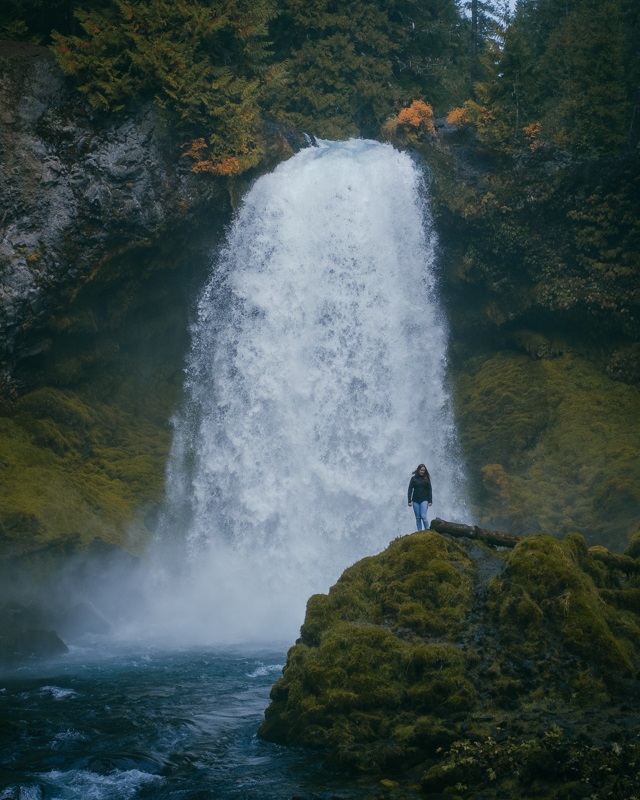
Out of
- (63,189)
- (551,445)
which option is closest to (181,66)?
(63,189)

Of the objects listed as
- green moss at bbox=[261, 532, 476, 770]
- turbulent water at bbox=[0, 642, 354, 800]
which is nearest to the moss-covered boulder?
green moss at bbox=[261, 532, 476, 770]

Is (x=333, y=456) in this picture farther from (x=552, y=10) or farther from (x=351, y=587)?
(x=552, y=10)

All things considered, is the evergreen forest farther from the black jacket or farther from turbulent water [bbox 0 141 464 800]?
the black jacket

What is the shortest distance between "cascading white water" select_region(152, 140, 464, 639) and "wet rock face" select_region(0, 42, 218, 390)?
2.84 meters

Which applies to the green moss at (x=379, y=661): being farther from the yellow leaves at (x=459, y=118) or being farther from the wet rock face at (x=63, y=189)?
the yellow leaves at (x=459, y=118)

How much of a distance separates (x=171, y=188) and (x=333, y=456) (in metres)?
9.63

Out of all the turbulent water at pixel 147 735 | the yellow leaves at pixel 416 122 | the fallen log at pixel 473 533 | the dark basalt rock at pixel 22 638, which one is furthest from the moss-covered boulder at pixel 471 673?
the yellow leaves at pixel 416 122

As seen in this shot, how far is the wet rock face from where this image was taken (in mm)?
23500

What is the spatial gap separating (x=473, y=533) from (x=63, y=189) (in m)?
16.4

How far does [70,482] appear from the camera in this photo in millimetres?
24281

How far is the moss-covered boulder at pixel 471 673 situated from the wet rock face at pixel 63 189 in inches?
563

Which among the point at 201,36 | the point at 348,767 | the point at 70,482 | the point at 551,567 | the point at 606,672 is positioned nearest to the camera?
the point at 348,767

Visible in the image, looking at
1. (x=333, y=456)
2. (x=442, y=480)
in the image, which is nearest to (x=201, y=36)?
(x=333, y=456)

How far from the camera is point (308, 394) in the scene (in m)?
24.8
